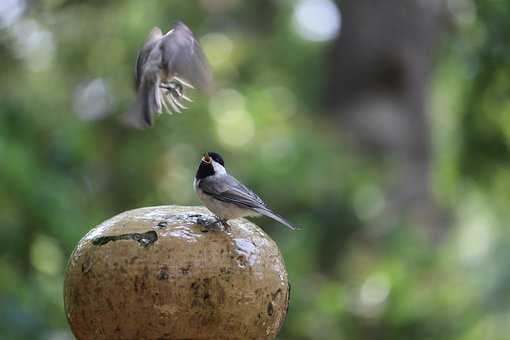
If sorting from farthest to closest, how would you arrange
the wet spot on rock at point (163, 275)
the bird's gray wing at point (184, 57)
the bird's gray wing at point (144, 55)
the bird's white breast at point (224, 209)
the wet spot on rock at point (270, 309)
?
the bird's gray wing at point (144, 55) < the bird's gray wing at point (184, 57) < the bird's white breast at point (224, 209) < the wet spot on rock at point (270, 309) < the wet spot on rock at point (163, 275)

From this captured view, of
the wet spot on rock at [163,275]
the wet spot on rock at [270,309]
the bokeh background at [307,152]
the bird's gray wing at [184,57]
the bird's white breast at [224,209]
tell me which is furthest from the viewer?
the bokeh background at [307,152]

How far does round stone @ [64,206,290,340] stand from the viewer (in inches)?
80.5

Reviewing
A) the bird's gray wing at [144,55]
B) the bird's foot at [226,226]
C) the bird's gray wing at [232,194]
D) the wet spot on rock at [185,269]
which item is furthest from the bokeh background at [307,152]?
the wet spot on rock at [185,269]

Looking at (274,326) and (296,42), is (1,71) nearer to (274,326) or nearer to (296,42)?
(274,326)

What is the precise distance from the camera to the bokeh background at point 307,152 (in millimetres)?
5453

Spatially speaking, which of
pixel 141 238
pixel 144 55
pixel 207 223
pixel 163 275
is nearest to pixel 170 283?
pixel 163 275

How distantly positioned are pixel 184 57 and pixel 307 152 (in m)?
4.20

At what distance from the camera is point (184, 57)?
256 cm

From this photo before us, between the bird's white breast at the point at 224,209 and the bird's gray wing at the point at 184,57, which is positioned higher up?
the bird's gray wing at the point at 184,57

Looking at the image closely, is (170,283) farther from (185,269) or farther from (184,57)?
(184,57)

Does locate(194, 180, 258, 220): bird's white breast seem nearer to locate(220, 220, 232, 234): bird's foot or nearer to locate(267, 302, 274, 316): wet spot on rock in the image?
locate(220, 220, 232, 234): bird's foot

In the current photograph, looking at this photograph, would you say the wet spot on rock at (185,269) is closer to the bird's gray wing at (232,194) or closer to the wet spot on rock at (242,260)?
the wet spot on rock at (242,260)

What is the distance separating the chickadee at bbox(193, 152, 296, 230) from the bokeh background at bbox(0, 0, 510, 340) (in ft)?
8.48

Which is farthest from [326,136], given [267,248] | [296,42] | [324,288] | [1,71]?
[267,248]
